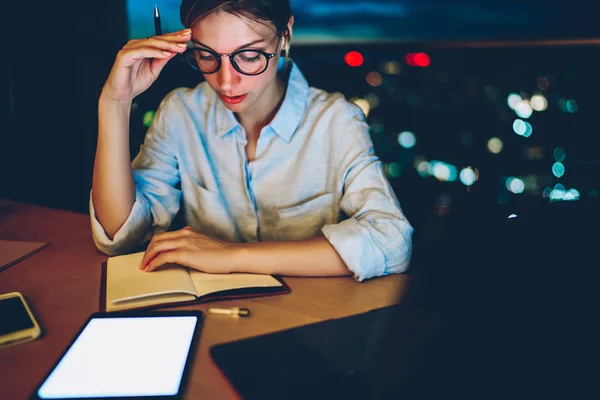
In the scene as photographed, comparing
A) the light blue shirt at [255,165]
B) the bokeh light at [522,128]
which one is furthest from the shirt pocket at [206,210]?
the bokeh light at [522,128]

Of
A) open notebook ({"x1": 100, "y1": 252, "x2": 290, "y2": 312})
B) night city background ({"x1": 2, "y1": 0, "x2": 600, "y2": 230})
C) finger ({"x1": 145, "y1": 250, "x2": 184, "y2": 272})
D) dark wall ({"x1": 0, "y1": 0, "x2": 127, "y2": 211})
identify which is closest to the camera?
open notebook ({"x1": 100, "y1": 252, "x2": 290, "y2": 312})

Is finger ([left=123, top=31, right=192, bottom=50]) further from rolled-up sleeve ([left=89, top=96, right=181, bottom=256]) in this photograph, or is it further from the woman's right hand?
rolled-up sleeve ([left=89, top=96, right=181, bottom=256])

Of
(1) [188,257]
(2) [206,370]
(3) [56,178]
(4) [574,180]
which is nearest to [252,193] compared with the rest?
(1) [188,257]

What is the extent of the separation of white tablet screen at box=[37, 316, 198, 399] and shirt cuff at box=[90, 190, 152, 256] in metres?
0.40

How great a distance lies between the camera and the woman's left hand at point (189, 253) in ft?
3.22

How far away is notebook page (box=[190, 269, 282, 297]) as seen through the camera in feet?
2.97

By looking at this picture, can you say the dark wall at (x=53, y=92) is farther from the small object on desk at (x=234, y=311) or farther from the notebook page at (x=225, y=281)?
the small object on desk at (x=234, y=311)

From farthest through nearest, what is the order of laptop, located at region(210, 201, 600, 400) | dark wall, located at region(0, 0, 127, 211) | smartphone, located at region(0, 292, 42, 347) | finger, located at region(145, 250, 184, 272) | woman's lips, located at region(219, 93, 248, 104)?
1. dark wall, located at region(0, 0, 127, 211)
2. woman's lips, located at region(219, 93, 248, 104)
3. finger, located at region(145, 250, 184, 272)
4. smartphone, located at region(0, 292, 42, 347)
5. laptop, located at region(210, 201, 600, 400)

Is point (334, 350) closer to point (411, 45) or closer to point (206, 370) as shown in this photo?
point (206, 370)

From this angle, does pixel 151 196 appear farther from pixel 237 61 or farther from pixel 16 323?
pixel 16 323

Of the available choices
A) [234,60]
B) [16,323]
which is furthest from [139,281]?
[234,60]

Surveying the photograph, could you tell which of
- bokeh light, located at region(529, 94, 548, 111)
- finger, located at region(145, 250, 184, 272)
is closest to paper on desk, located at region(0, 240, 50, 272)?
finger, located at region(145, 250, 184, 272)

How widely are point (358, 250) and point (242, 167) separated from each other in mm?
588

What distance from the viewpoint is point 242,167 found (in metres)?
1.44
